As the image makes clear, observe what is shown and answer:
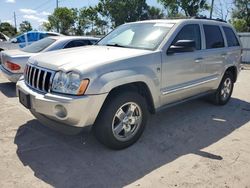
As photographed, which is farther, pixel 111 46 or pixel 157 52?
pixel 111 46

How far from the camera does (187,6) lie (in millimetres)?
31453

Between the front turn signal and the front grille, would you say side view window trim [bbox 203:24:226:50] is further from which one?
the front grille

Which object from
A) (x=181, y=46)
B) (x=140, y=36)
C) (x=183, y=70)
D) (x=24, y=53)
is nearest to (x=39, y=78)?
(x=140, y=36)

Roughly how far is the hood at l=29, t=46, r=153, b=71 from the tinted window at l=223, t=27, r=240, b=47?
279cm

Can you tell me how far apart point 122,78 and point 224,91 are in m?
3.53

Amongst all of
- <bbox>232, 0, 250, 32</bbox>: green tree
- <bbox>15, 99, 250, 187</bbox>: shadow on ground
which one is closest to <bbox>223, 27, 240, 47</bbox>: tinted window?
<bbox>15, 99, 250, 187</bbox>: shadow on ground

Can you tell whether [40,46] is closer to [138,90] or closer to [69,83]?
[138,90]

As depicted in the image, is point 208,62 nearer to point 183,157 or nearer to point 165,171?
point 183,157

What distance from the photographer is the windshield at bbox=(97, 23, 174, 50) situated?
4.34 m

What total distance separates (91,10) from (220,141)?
132 ft

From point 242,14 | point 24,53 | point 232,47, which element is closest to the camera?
point 232,47

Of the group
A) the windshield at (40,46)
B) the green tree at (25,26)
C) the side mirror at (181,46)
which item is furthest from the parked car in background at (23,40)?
the green tree at (25,26)

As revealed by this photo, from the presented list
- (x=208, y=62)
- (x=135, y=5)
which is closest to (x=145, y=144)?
(x=208, y=62)

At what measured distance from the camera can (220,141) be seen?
14.1 ft
